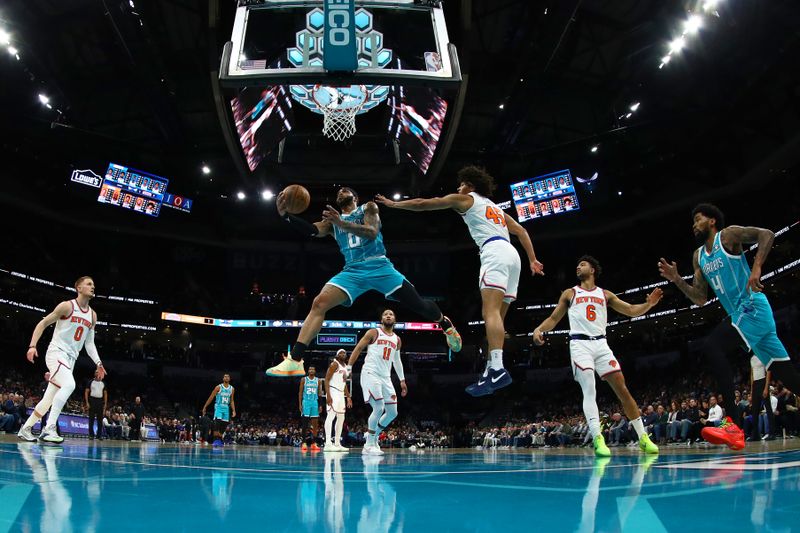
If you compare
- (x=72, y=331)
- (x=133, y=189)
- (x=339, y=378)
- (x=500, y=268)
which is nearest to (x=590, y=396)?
(x=500, y=268)

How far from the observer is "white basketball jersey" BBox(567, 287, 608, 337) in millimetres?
6875

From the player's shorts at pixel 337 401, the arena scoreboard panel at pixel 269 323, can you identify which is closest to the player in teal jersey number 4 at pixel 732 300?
the player's shorts at pixel 337 401

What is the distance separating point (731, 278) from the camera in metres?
5.47

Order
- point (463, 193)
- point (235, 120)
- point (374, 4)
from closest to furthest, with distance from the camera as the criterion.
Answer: point (463, 193) < point (374, 4) < point (235, 120)

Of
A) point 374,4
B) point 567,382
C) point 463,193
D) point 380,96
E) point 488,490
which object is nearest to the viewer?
point 488,490

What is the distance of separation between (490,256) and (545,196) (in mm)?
22118

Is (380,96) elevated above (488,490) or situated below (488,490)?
above

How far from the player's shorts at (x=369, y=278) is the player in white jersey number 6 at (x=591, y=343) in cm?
173

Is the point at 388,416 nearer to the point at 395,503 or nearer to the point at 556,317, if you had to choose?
the point at 556,317

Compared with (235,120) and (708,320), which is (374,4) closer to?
(235,120)

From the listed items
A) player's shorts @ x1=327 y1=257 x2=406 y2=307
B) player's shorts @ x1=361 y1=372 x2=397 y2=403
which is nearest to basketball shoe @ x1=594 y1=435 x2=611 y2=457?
player's shorts @ x1=327 y1=257 x2=406 y2=307

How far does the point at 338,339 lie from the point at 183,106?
641 inches

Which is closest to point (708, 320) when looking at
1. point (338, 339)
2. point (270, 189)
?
point (338, 339)

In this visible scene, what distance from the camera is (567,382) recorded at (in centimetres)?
3397
